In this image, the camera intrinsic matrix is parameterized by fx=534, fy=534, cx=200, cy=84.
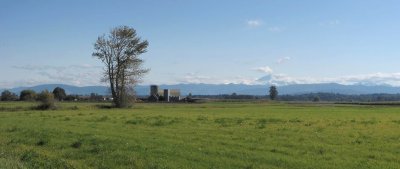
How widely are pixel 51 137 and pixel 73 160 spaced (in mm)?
8715

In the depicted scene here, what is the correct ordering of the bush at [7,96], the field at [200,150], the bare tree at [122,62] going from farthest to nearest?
the bush at [7,96] < the bare tree at [122,62] < the field at [200,150]

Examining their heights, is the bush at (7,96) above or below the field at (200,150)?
above

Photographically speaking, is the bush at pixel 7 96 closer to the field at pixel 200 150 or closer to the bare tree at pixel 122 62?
the bare tree at pixel 122 62

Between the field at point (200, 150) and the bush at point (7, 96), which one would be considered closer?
the field at point (200, 150)

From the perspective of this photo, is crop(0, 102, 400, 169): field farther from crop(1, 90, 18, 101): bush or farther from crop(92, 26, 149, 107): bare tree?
crop(1, 90, 18, 101): bush

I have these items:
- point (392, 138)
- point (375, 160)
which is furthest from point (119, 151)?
point (392, 138)

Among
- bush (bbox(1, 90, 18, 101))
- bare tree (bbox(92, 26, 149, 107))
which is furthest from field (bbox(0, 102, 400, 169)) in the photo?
bush (bbox(1, 90, 18, 101))

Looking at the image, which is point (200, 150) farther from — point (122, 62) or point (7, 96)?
point (7, 96)

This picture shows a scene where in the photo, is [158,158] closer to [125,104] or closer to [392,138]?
[392,138]

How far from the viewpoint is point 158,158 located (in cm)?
1992

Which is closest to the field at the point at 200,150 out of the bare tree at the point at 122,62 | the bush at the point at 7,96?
the bare tree at the point at 122,62

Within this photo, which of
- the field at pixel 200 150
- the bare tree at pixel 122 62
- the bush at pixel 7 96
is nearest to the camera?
the field at pixel 200 150

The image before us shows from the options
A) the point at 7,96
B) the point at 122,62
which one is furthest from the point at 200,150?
the point at 7,96

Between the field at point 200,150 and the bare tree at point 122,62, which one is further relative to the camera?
the bare tree at point 122,62
